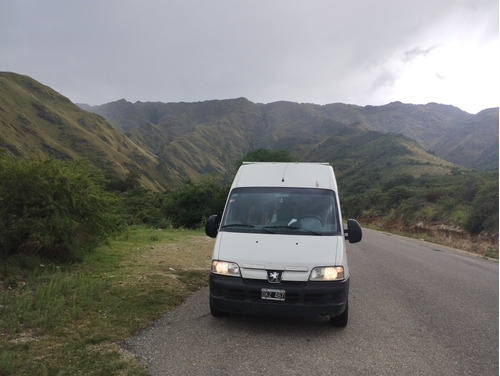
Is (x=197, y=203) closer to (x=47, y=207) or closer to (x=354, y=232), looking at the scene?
(x=47, y=207)

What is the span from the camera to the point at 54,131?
358 feet

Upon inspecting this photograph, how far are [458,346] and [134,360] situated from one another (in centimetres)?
408

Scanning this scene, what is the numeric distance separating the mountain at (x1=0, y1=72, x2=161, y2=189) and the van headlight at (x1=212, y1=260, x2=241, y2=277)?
81.9 meters

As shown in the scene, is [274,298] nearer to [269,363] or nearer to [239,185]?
[269,363]

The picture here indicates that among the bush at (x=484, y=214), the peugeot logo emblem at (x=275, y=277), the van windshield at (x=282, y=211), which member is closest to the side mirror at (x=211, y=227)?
the van windshield at (x=282, y=211)

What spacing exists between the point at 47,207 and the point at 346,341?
6.41m

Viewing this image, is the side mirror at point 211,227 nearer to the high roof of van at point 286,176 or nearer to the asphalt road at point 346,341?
the high roof of van at point 286,176

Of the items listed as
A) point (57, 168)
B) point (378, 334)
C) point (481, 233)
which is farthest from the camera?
point (481, 233)

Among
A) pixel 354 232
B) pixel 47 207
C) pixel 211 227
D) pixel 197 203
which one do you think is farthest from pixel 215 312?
pixel 197 203

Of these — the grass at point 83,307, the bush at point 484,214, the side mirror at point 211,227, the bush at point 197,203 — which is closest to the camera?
the grass at point 83,307

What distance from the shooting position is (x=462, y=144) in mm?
165250

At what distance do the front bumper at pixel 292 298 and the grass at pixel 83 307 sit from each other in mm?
1457

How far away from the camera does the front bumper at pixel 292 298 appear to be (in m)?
4.49

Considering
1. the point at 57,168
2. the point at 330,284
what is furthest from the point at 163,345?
the point at 57,168
